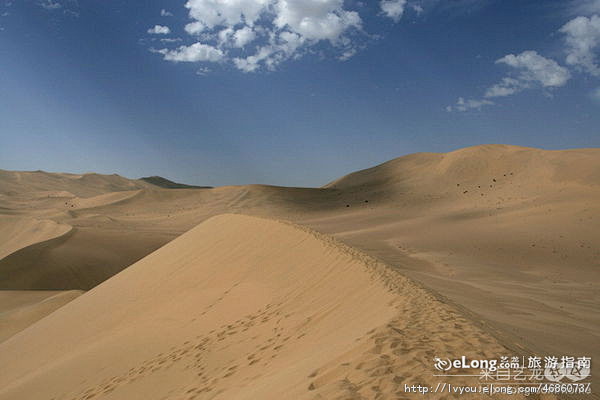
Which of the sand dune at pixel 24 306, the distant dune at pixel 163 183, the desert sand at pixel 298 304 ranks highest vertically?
the distant dune at pixel 163 183

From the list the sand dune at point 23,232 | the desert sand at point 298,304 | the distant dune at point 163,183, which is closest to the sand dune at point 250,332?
the desert sand at point 298,304

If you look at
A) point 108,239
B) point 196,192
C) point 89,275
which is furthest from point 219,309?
point 196,192

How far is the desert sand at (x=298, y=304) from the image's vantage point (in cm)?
365

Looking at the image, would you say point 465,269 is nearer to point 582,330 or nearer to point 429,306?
point 582,330

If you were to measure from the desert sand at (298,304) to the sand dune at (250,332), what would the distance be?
28 mm

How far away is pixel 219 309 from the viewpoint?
669cm

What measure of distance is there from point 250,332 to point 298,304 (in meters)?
0.84

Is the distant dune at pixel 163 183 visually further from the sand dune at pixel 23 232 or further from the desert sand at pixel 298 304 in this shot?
the desert sand at pixel 298 304

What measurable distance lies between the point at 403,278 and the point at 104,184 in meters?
94.6

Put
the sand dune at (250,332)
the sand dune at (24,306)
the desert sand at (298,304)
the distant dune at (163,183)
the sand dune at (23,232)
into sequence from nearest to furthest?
the sand dune at (250,332)
the desert sand at (298,304)
the sand dune at (24,306)
the sand dune at (23,232)
the distant dune at (163,183)

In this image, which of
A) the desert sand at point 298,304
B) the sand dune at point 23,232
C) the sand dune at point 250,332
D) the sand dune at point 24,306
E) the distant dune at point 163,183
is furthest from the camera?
the distant dune at point 163,183

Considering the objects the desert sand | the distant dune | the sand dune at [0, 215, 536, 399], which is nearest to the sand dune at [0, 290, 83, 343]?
the desert sand

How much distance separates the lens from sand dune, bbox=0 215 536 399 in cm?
331

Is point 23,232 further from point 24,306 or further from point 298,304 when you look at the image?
point 298,304
